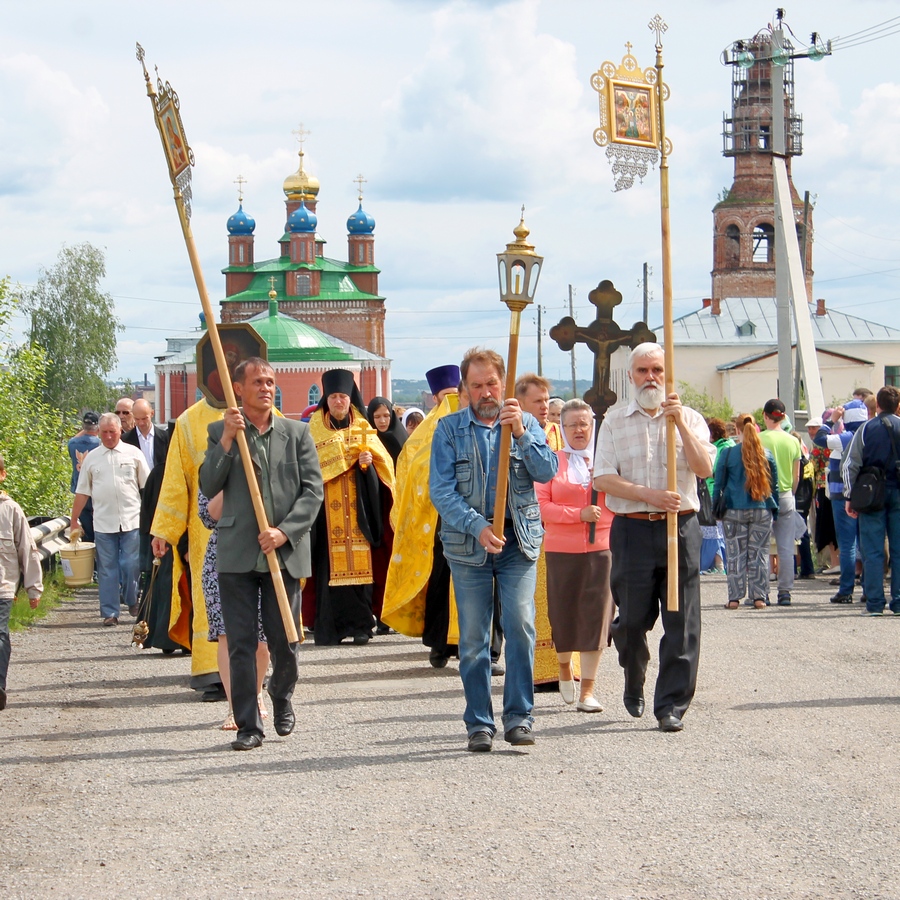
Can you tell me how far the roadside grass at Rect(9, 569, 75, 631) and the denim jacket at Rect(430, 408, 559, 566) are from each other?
5.83 meters

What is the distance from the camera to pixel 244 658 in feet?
24.5

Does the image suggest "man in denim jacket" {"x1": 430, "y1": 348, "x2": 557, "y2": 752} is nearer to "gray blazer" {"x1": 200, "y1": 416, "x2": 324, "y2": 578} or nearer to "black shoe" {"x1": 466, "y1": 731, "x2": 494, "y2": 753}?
"black shoe" {"x1": 466, "y1": 731, "x2": 494, "y2": 753}

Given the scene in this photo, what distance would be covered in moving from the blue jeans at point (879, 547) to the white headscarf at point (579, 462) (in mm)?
5287

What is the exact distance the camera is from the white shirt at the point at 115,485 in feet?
44.6

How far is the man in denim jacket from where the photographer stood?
7.28 meters

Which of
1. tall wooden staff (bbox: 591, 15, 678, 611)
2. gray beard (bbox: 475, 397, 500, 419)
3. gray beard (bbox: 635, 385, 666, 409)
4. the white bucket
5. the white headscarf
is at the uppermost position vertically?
tall wooden staff (bbox: 591, 15, 678, 611)

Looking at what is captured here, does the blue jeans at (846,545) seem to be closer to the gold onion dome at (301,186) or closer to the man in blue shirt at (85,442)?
the man in blue shirt at (85,442)

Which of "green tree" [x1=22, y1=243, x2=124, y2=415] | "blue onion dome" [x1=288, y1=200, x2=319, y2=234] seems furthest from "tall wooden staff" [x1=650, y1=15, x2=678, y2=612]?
"blue onion dome" [x1=288, y1=200, x2=319, y2=234]

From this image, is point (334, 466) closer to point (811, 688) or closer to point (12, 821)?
point (811, 688)

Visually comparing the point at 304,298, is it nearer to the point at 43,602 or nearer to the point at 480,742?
the point at 43,602

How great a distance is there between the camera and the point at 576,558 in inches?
340

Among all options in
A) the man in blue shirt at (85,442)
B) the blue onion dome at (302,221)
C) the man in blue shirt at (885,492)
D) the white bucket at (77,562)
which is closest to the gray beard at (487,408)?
the man in blue shirt at (885,492)

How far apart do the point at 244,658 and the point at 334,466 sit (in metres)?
4.46

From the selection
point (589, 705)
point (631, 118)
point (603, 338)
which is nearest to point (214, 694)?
point (589, 705)
